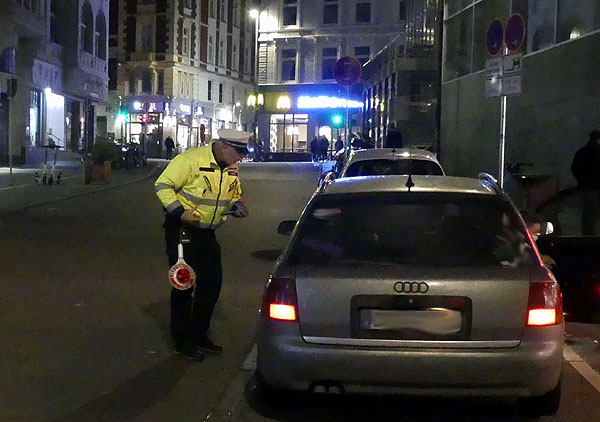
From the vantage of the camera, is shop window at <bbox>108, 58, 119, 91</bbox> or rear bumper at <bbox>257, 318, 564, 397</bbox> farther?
shop window at <bbox>108, 58, 119, 91</bbox>

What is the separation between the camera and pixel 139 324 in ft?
27.1

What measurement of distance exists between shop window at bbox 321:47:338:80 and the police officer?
2377 inches

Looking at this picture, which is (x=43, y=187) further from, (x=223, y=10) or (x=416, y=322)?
(x=223, y=10)

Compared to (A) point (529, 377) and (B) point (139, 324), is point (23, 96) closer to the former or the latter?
(B) point (139, 324)

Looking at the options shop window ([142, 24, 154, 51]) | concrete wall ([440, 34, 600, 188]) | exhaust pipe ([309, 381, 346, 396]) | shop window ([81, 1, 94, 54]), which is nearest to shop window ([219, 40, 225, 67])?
shop window ([142, 24, 154, 51])

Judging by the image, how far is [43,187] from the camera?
83.8 feet

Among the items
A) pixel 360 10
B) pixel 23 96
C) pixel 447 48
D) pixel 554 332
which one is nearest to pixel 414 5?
pixel 447 48

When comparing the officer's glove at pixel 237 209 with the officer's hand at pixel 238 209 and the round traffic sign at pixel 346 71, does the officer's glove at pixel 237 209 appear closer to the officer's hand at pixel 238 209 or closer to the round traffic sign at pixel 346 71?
the officer's hand at pixel 238 209

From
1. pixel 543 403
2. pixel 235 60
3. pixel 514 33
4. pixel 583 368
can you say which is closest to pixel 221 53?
pixel 235 60

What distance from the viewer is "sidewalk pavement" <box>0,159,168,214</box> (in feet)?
67.8

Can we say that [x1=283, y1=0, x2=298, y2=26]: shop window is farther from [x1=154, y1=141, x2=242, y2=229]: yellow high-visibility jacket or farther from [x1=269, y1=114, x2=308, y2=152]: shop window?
[x1=154, y1=141, x2=242, y2=229]: yellow high-visibility jacket

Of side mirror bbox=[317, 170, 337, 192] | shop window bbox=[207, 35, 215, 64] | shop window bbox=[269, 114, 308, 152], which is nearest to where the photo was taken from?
side mirror bbox=[317, 170, 337, 192]

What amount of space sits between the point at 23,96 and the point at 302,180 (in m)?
13.6

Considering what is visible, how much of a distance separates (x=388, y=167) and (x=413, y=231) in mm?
6882
